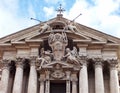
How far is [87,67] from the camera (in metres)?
21.6

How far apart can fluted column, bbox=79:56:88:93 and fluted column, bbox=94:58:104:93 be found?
694 mm

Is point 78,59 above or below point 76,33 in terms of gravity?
below

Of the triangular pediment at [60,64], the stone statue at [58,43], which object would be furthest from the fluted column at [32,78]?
the stone statue at [58,43]

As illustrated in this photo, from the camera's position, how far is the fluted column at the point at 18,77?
20.3 metres

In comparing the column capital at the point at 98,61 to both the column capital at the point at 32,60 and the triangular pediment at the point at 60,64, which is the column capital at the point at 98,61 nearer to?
the triangular pediment at the point at 60,64

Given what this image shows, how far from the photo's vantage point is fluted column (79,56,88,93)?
2000 cm

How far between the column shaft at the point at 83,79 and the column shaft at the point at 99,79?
2.26 ft

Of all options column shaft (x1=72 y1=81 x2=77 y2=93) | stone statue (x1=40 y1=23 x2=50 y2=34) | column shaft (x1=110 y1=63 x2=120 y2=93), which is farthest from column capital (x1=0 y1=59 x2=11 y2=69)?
column shaft (x1=110 y1=63 x2=120 y2=93)

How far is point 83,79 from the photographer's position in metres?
20.4

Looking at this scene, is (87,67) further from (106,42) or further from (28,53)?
(28,53)

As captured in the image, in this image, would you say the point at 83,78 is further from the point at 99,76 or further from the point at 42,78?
the point at 42,78

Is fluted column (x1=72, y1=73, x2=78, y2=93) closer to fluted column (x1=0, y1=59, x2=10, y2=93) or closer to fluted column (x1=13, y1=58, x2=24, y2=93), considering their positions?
fluted column (x1=13, y1=58, x2=24, y2=93)

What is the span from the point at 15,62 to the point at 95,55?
221 inches

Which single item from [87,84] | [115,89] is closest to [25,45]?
[87,84]
